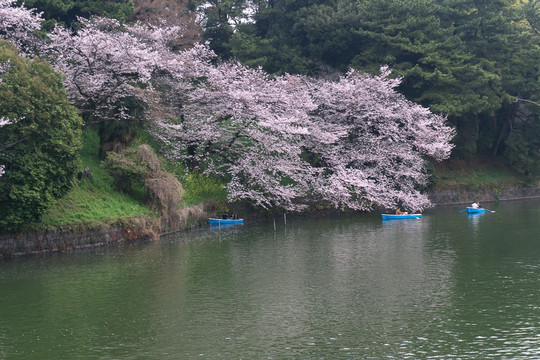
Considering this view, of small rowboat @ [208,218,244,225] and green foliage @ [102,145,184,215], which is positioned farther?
small rowboat @ [208,218,244,225]

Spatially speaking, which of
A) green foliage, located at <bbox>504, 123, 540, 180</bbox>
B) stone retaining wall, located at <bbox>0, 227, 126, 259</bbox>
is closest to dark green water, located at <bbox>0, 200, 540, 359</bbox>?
stone retaining wall, located at <bbox>0, 227, 126, 259</bbox>

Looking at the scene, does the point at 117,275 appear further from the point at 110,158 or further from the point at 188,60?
the point at 188,60

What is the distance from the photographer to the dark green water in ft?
51.9

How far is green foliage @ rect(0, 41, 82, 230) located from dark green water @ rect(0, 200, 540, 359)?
9.18 feet

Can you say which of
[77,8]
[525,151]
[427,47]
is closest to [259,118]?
[77,8]

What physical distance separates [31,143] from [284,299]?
14568 millimetres

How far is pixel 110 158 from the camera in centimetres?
3488

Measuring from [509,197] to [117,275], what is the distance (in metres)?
39.4

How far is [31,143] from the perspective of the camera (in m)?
27.8

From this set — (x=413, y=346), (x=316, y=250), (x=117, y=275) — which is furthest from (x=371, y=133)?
(x=413, y=346)

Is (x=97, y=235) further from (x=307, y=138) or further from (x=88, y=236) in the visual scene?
(x=307, y=138)

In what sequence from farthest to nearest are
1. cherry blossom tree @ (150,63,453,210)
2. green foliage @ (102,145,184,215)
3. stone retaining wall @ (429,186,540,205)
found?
1. stone retaining wall @ (429,186,540,205)
2. cherry blossom tree @ (150,63,453,210)
3. green foliage @ (102,145,184,215)

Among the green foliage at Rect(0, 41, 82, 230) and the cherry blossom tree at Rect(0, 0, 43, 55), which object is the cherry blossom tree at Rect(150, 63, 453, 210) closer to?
the cherry blossom tree at Rect(0, 0, 43, 55)

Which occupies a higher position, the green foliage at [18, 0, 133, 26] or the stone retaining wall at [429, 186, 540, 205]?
the green foliage at [18, 0, 133, 26]
